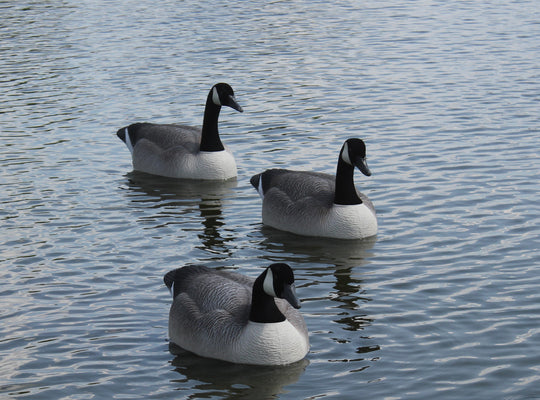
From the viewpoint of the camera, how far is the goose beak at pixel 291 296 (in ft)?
35.2

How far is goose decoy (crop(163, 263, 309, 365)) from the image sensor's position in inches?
436

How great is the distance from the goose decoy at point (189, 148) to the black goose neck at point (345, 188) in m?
4.02

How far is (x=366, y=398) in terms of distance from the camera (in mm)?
10461

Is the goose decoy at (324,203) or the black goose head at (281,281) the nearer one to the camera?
the black goose head at (281,281)

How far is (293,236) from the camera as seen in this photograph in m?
16.1

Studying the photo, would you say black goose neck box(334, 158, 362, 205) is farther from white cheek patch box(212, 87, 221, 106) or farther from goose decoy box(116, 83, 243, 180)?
white cheek patch box(212, 87, 221, 106)

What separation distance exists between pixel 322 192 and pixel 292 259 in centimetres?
153

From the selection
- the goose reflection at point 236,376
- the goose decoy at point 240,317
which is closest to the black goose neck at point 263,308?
the goose decoy at point 240,317

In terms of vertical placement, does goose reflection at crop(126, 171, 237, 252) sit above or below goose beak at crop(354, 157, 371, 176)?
below

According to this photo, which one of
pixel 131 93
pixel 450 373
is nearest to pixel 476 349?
pixel 450 373

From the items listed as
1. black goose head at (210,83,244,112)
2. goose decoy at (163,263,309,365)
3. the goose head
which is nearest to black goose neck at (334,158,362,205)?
the goose head

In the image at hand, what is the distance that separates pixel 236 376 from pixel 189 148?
919cm

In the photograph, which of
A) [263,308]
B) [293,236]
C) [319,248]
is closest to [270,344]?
[263,308]

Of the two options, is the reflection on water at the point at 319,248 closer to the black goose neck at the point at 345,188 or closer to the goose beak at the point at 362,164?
the black goose neck at the point at 345,188
